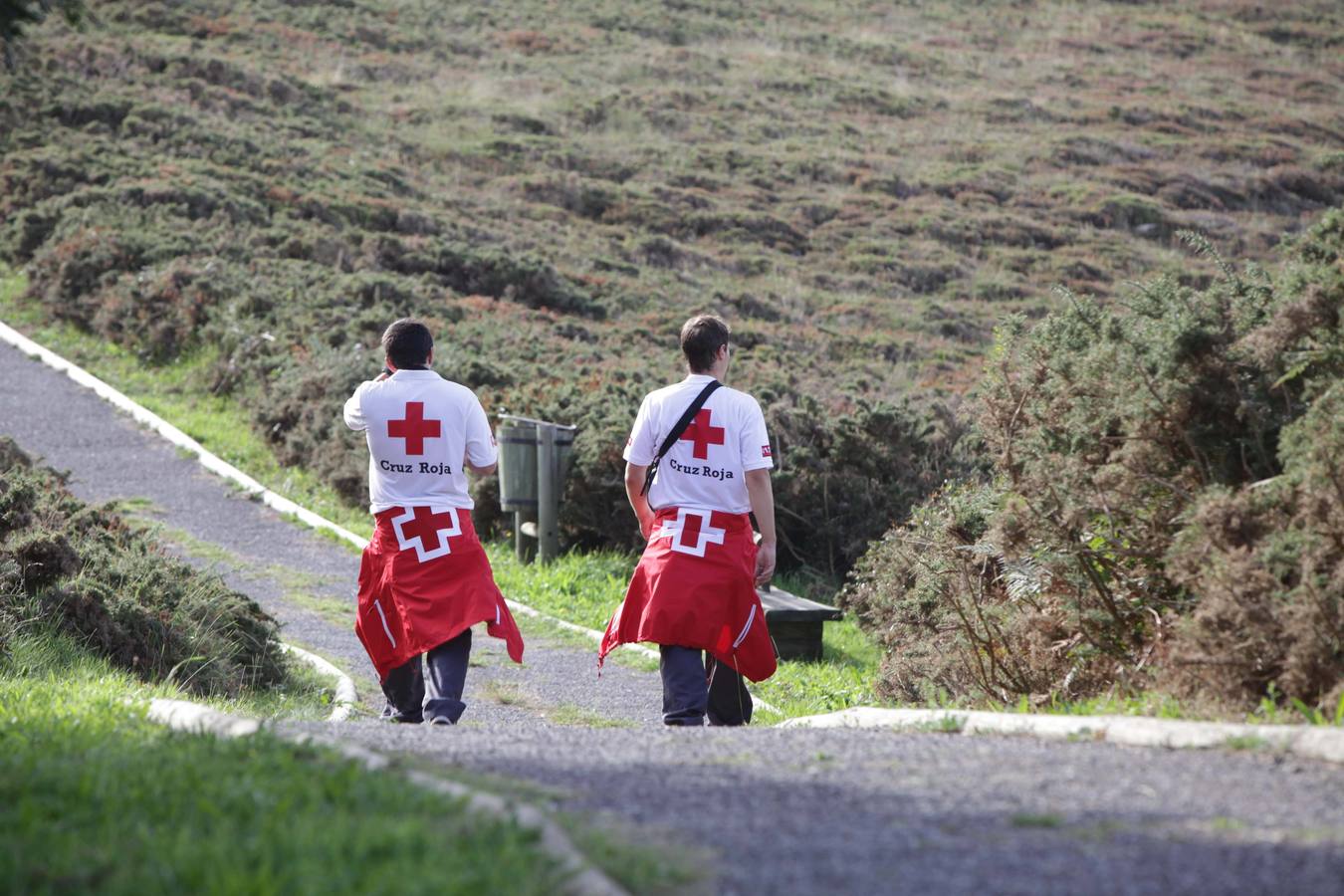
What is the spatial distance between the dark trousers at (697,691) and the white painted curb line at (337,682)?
1.90m

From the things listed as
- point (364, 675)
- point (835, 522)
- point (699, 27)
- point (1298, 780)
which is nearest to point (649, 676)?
point (364, 675)

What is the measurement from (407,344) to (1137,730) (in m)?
3.60

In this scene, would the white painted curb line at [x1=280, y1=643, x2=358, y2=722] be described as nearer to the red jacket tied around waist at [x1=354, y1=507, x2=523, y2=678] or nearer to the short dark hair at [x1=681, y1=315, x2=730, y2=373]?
the red jacket tied around waist at [x1=354, y1=507, x2=523, y2=678]

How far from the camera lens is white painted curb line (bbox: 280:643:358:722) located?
26.4 feet

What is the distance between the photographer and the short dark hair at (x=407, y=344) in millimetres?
6883

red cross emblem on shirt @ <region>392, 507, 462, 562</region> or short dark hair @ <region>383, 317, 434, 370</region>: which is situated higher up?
short dark hair @ <region>383, 317, 434, 370</region>

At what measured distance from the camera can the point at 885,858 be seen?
11.7 feet

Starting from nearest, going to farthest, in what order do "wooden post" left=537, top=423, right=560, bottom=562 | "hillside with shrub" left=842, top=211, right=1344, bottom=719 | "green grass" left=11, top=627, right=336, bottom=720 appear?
"hillside with shrub" left=842, top=211, right=1344, bottom=719 < "green grass" left=11, top=627, right=336, bottom=720 < "wooden post" left=537, top=423, right=560, bottom=562

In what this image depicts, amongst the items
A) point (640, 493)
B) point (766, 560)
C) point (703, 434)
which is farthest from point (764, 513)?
point (640, 493)

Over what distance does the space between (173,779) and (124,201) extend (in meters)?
22.5

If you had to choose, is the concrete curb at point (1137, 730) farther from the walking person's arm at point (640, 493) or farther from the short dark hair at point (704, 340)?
the short dark hair at point (704, 340)

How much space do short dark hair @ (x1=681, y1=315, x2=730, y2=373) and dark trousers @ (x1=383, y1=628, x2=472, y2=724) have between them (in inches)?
62.5

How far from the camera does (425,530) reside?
6770mm

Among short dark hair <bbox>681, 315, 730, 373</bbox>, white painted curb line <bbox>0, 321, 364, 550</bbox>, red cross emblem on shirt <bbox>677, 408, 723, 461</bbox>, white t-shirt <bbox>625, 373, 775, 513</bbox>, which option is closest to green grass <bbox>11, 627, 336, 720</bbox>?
white t-shirt <bbox>625, 373, 775, 513</bbox>
